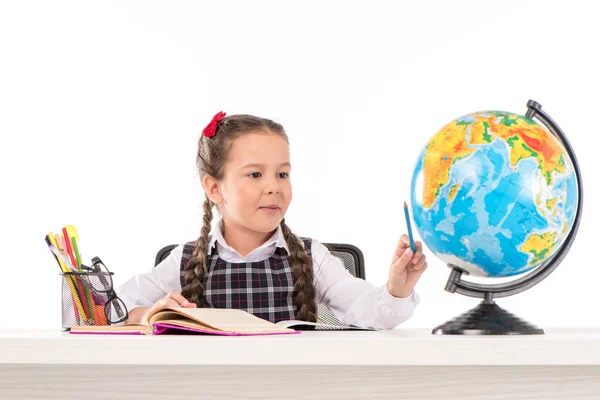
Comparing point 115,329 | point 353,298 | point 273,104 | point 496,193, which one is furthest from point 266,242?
point 273,104

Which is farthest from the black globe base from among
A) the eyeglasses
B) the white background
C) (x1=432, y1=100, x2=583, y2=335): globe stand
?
the white background

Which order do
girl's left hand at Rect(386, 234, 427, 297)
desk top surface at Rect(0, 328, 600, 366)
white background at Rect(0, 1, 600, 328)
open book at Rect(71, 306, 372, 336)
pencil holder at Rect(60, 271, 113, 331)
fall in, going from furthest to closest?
white background at Rect(0, 1, 600, 328) < pencil holder at Rect(60, 271, 113, 331) < girl's left hand at Rect(386, 234, 427, 297) < open book at Rect(71, 306, 372, 336) < desk top surface at Rect(0, 328, 600, 366)

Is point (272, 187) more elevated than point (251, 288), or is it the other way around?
point (272, 187)

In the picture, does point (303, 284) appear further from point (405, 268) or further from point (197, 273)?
point (405, 268)

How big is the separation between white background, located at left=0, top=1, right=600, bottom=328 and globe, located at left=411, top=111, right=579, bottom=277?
2.62 metres

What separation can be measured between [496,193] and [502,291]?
19 cm

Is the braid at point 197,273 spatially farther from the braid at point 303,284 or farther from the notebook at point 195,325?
the notebook at point 195,325

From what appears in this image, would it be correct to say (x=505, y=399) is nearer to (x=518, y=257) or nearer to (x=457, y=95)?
(x=518, y=257)

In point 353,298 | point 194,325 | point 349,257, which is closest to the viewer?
point 194,325

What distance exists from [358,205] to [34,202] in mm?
1551

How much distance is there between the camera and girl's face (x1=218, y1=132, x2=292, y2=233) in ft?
6.57

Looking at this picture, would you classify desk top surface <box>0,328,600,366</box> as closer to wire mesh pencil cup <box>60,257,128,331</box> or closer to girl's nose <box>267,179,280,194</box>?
wire mesh pencil cup <box>60,257,128,331</box>

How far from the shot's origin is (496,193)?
1.20 meters

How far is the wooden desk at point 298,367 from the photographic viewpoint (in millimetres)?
1031
